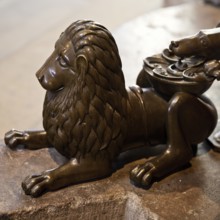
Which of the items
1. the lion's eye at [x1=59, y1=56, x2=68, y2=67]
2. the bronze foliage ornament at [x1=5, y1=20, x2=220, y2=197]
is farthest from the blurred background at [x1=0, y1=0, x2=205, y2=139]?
the lion's eye at [x1=59, y1=56, x2=68, y2=67]

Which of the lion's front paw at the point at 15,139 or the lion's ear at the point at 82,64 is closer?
the lion's ear at the point at 82,64

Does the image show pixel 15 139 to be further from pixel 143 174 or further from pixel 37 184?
pixel 143 174

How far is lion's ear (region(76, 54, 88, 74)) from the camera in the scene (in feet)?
3.38

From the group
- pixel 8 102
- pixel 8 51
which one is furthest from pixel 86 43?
pixel 8 51

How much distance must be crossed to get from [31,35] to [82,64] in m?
1.78

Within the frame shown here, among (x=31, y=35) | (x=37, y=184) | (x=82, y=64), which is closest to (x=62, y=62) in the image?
(x=82, y=64)

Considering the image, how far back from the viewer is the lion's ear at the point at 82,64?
103cm

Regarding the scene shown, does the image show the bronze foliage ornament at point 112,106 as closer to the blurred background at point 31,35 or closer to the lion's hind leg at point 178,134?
the lion's hind leg at point 178,134

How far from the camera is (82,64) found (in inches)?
40.7

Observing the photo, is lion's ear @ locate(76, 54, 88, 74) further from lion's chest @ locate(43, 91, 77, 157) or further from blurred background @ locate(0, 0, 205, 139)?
blurred background @ locate(0, 0, 205, 139)

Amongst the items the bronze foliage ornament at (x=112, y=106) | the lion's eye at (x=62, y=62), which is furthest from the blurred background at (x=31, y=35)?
the lion's eye at (x=62, y=62)

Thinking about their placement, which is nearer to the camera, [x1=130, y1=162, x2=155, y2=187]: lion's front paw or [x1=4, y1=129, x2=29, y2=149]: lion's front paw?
[x1=130, y1=162, x2=155, y2=187]: lion's front paw

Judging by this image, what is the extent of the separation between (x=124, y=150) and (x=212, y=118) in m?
0.21

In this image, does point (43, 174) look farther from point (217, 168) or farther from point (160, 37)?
point (160, 37)
